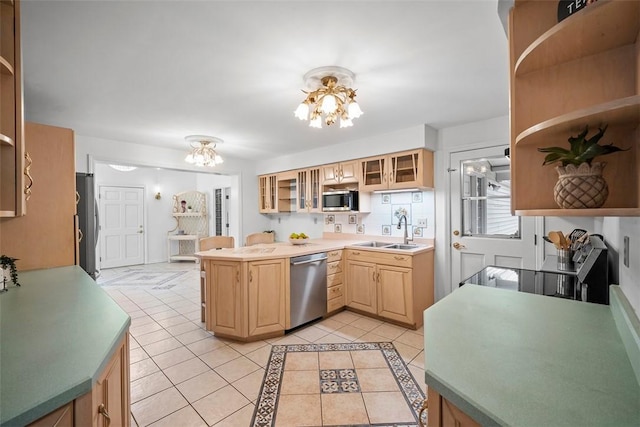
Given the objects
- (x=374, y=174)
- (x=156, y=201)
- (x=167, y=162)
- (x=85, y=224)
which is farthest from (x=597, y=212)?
(x=156, y=201)

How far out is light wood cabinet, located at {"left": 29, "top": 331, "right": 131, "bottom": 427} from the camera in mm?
720

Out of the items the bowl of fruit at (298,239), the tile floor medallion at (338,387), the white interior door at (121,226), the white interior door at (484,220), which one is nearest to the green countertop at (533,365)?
the tile floor medallion at (338,387)

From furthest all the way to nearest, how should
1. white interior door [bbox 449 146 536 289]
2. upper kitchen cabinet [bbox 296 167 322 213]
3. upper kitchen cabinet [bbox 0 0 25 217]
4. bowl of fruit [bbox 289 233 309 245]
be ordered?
upper kitchen cabinet [bbox 296 167 322 213], bowl of fruit [bbox 289 233 309 245], white interior door [bbox 449 146 536 289], upper kitchen cabinet [bbox 0 0 25 217]

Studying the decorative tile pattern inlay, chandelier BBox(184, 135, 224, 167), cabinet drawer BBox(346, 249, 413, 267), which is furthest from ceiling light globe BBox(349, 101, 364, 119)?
chandelier BBox(184, 135, 224, 167)

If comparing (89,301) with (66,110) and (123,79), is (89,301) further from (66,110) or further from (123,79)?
(66,110)

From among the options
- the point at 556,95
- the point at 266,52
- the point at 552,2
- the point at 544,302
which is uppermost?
the point at 266,52

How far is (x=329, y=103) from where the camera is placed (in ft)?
6.49

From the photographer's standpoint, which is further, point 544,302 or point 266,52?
point 266,52

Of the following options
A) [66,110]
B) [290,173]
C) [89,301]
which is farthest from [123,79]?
[290,173]

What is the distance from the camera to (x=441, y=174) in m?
3.39

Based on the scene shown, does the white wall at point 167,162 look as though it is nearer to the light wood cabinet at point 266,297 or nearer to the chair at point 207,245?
the chair at point 207,245

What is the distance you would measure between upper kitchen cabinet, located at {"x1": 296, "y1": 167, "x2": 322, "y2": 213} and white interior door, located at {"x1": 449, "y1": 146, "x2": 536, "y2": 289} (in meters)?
1.88

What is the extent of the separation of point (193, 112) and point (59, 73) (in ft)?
3.20

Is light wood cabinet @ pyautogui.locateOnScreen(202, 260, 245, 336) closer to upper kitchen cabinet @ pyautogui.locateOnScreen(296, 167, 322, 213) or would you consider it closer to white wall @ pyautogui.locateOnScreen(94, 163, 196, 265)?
upper kitchen cabinet @ pyautogui.locateOnScreen(296, 167, 322, 213)
